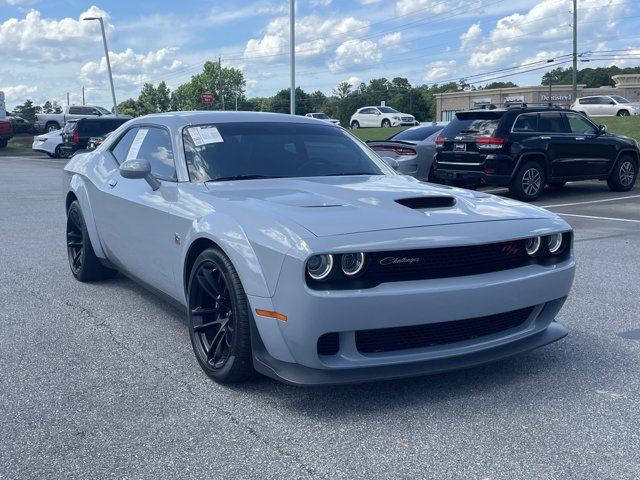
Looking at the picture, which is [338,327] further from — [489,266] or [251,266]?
[489,266]

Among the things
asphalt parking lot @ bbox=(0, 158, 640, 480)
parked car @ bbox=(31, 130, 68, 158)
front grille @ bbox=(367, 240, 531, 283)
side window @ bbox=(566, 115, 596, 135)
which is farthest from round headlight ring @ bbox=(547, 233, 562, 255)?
parked car @ bbox=(31, 130, 68, 158)

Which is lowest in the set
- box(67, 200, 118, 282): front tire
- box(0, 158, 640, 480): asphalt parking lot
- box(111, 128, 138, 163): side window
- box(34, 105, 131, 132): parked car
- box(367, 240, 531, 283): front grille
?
box(0, 158, 640, 480): asphalt parking lot

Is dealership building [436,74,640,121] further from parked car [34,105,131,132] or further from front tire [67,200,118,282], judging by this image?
front tire [67,200,118,282]

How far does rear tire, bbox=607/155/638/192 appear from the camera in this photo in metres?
14.3

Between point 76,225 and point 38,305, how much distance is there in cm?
95

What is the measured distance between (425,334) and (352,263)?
1.68ft

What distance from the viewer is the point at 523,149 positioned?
1280cm

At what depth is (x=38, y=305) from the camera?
18.2 ft

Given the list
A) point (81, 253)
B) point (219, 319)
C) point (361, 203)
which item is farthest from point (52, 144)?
point (361, 203)

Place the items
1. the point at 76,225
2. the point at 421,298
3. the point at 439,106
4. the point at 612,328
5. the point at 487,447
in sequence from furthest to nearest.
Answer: the point at 439,106, the point at 76,225, the point at 612,328, the point at 421,298, the point at 487,447

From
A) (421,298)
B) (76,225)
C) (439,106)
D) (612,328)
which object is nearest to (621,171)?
(612,328)

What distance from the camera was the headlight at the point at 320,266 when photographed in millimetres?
3232

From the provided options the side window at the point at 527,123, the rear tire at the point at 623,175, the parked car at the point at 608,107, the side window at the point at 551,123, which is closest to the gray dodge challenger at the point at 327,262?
the side window at the point at 527,123

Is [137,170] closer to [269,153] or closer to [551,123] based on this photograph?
[269,153]
